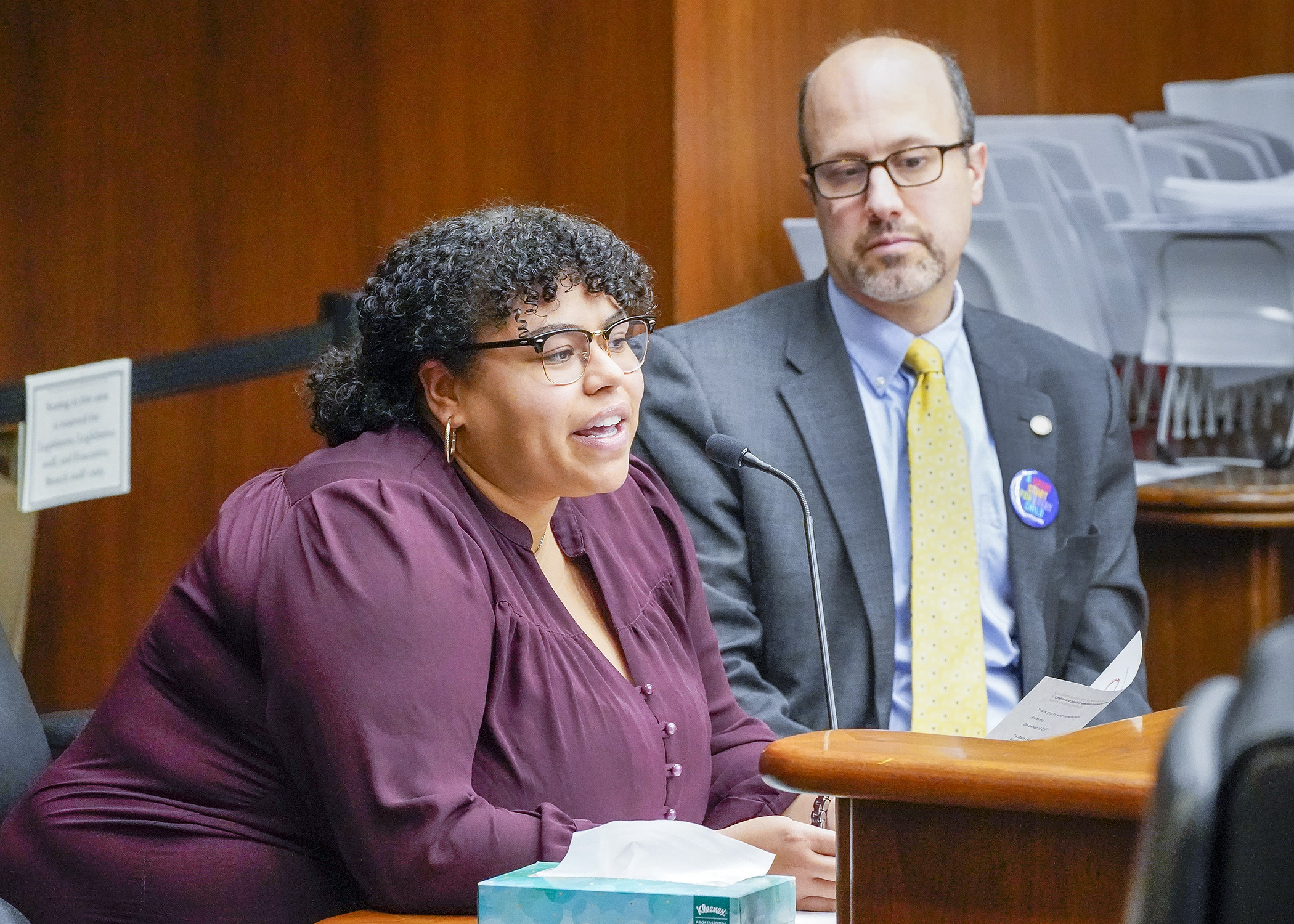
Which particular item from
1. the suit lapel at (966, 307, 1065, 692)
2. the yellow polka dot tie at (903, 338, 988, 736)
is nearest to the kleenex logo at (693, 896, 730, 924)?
the yellow polka dot tie at (903, 338, 988, 736)

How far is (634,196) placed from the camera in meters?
2.42

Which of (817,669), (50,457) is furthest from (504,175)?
(817,669)

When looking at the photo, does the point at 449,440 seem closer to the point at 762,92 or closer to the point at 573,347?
the point at 573,347

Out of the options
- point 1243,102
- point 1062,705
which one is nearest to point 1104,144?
point 1243,102

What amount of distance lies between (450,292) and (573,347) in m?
0.13

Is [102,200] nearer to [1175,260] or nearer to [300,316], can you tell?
[300,316]

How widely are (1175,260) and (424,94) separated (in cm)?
138

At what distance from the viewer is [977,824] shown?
0.88 metres

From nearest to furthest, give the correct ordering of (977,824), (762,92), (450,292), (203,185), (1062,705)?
(977,824) < (1062,705) < (450,292) < (762,92) < (203,185)

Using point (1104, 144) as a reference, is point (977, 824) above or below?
below

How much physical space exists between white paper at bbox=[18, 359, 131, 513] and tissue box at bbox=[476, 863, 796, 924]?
1468 mm

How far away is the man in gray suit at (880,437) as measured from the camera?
2.07 meters

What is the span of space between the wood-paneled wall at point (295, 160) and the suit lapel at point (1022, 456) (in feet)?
1.53

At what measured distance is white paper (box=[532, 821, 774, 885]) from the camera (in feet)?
3.42
